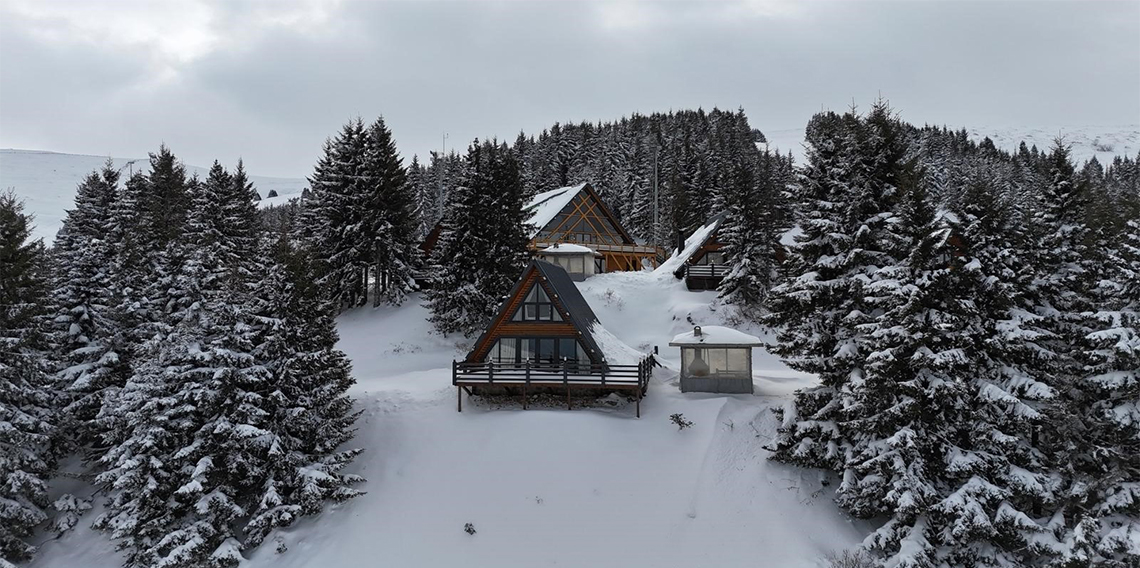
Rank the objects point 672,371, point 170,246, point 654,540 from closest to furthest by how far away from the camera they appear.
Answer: point 654,540 → point 170,246 → point 672,371

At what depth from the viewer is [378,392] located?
98.3 ft

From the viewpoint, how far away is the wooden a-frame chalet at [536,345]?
28.2 metres

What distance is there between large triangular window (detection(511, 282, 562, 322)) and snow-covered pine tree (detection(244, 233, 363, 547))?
880cm

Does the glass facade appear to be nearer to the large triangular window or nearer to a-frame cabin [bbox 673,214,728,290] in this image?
the large triangular window

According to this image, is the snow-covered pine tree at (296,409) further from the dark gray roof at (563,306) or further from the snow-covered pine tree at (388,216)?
the snow-covered pine tree at (388,216)

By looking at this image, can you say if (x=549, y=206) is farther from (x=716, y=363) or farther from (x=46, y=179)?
(x=46, y=179)

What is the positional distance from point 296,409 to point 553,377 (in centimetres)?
1074

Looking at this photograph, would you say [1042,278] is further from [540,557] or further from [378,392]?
[378,392]

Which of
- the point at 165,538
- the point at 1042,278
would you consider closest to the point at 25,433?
the point at 165,538

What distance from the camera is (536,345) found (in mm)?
29875

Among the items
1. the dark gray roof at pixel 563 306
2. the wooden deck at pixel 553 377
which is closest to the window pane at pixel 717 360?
the wooden deck at pixel 553 377

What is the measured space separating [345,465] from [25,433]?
35.2 ft

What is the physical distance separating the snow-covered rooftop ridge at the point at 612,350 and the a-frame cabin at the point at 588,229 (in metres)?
23.6

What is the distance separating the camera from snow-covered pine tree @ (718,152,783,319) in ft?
136
